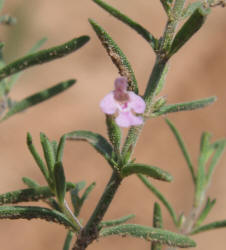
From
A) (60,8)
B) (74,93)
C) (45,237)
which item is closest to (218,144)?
(45,237)

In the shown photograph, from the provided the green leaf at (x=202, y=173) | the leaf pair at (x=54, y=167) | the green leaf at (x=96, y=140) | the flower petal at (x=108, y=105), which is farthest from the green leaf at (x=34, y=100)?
the green leaf at (x=202, y=173)

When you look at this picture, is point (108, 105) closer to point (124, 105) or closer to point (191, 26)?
point (124, 105)

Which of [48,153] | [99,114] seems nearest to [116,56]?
[48,153]

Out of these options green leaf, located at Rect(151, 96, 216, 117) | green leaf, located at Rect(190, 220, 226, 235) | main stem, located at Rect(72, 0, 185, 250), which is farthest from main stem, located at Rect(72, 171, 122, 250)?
green leaf, located at Rect(190, 220, 226, 235)

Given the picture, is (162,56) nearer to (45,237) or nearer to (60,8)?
(45,237)

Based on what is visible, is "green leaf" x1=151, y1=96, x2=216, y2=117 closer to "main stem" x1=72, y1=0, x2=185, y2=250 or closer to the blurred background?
"main stem" x1=72, y1=0, x2=185, y2=250
